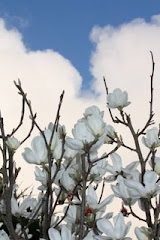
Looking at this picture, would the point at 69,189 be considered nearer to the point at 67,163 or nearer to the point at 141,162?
the point at 67,163

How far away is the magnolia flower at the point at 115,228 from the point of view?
1.20 m

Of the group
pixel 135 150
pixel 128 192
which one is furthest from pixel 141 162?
pixel 128 192

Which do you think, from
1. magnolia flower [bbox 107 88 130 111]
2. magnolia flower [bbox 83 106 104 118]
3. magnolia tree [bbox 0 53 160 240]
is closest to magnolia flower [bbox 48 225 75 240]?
magnolia tree [bbox 0 53 160 240]

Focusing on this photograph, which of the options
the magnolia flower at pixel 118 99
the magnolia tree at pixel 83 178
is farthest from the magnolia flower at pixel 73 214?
the magnolia flower at pixel 118 99

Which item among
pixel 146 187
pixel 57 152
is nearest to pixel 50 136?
pixel 57 152

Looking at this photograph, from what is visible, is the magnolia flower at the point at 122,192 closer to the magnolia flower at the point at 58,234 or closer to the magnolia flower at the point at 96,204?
the magnolia flower at the point at 96,204

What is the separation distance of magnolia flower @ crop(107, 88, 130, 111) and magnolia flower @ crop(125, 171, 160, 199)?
0.37 metres

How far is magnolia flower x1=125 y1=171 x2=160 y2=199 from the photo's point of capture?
4.06ft

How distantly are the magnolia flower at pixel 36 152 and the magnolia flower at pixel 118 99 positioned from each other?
0.37 metres

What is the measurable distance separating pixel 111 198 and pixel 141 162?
19cm

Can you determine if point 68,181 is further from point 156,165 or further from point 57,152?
point 156,165

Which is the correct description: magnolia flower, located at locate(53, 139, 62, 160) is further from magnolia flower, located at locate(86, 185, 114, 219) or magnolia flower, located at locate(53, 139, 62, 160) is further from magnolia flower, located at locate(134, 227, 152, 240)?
magnolia flower, located at locate(134, 227, 152, 240)

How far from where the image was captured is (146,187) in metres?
1.25

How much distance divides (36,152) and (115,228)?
262 mm
